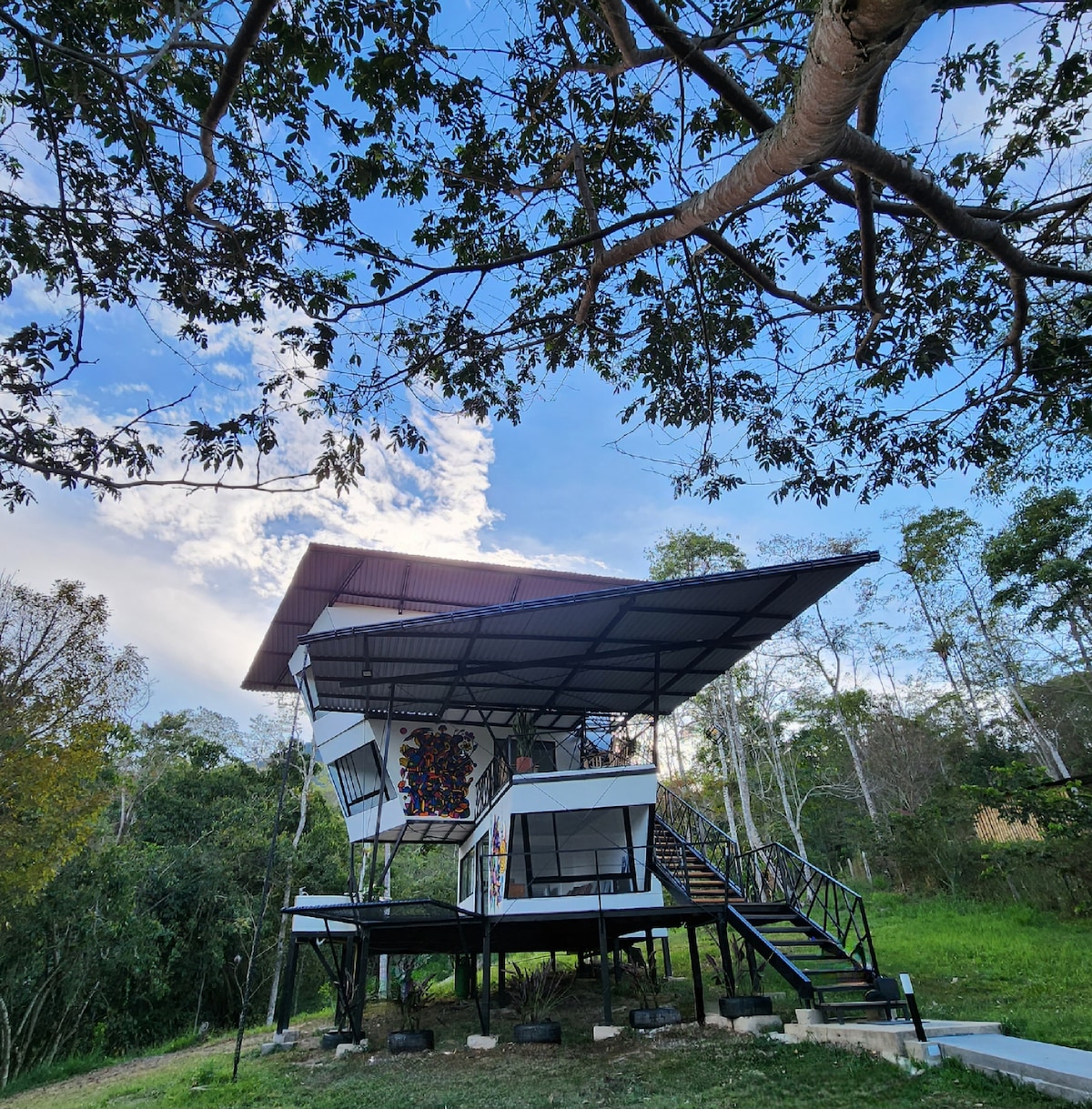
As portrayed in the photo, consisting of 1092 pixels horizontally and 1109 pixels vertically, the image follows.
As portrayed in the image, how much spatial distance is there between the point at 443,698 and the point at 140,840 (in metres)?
13.8

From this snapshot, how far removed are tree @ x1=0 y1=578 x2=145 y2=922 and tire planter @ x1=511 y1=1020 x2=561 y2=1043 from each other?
9801 mm

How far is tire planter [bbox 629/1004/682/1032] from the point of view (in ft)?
31.1

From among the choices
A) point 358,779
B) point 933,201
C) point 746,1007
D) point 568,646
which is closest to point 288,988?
point 358,779

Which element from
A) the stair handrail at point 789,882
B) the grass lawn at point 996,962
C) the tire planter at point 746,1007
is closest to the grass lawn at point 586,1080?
the tire planter at point 746,1007

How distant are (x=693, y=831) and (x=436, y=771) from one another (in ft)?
17.4

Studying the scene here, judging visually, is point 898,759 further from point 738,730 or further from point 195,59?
point 195,59

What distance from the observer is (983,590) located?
20.3 meters

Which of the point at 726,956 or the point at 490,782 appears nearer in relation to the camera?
the point at 726,956

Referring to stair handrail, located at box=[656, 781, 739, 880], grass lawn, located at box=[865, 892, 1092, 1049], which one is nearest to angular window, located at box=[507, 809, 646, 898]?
stair handrail, located at box=[656, 781, 739, 880]

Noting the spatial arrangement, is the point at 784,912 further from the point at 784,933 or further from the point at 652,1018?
the point at 652,1018

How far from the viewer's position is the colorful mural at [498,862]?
1114cm

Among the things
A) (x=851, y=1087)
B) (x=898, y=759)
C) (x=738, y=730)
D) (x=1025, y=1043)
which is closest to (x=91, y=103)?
(x=851, y=1087)

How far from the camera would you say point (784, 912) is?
10586mm

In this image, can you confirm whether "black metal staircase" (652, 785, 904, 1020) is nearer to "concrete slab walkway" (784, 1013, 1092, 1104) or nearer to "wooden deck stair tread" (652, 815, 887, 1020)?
"wooden deck stair tread" (652, 815, 887, 1020)
